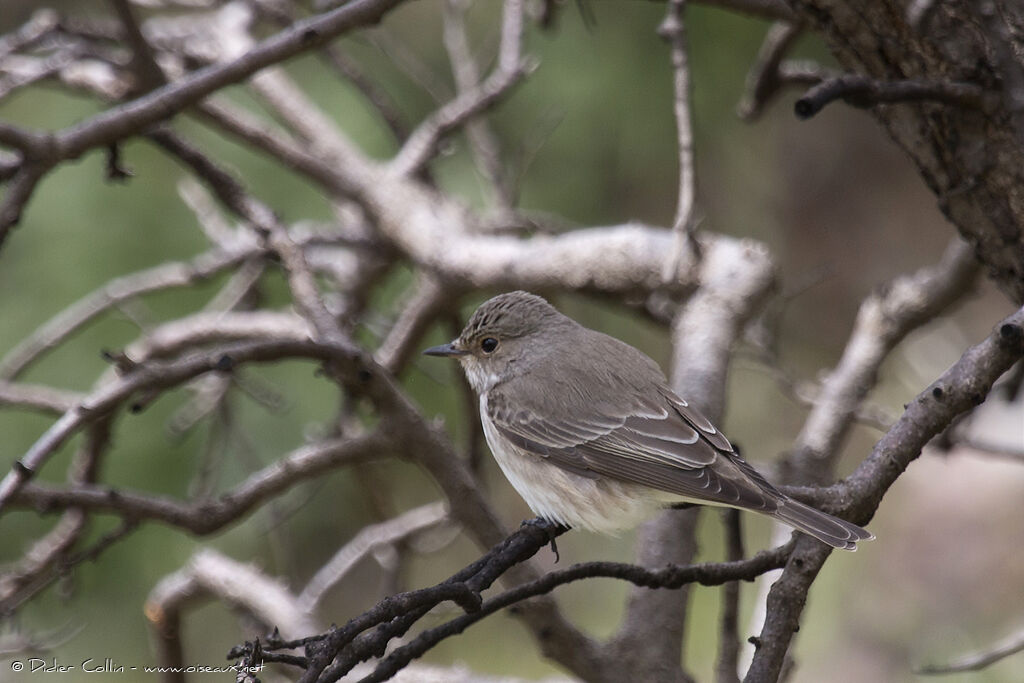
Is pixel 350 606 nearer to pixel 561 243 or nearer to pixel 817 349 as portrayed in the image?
pixel 561 243

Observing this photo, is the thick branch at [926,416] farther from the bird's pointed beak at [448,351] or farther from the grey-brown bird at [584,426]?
the bird's pointed beak at [448,351]

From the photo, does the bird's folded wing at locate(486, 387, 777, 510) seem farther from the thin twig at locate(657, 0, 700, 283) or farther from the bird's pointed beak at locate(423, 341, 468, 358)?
the thin twig at locate(657, 0, 700, 283)

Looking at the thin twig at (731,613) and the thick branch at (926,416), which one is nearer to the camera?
the thick branch at (926,416)

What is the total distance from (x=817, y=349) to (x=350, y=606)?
3.60 meters

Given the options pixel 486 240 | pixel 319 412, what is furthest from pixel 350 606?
pixel 486 240

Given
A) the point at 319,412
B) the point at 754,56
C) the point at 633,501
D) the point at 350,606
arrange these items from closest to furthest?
the point at 633,501 < the point at 319,412 < the point at 754,56 < the point at 350,606

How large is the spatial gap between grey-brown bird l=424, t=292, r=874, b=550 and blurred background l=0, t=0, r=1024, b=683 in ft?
4.09

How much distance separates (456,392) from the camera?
5273 mm

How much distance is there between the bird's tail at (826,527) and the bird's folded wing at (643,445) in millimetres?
307

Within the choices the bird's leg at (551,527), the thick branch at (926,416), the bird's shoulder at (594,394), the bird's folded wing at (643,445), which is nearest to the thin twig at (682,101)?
the bird's shoulder at (594,394)

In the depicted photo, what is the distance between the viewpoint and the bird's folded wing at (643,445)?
2.66 metres

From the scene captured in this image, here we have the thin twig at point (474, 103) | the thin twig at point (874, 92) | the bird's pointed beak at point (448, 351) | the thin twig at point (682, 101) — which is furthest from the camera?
the thin twig at point (474, 103)

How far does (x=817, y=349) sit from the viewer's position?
289 inches

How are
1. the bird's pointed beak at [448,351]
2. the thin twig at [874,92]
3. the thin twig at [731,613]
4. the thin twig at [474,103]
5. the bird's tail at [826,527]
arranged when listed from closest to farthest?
the bird's tail at [826,527], the thin twig at [874,92], the thin twig at [731,613], the bird's pointed beak at [448,351], the thin twig at [474,103]
